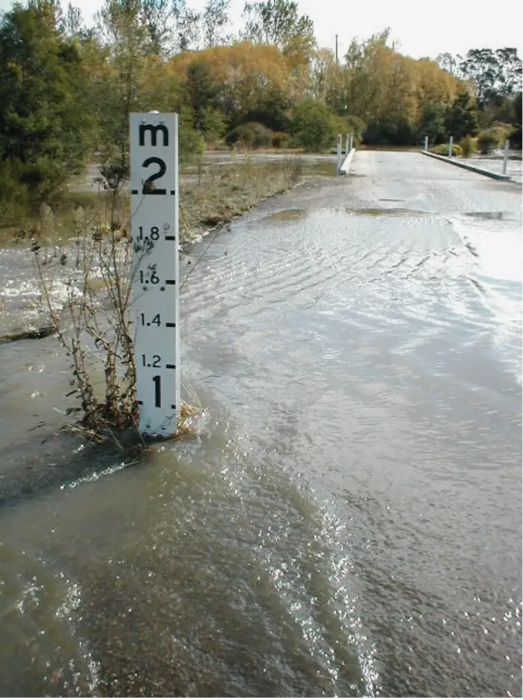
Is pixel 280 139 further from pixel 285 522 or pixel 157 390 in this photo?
pixel 285 522

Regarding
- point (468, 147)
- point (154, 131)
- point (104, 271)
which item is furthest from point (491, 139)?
point (154, 131)

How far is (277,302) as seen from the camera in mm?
7582

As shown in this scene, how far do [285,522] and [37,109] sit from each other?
493 inches

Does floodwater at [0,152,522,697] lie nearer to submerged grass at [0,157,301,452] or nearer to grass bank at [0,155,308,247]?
submerged grass at [0,157,301,452]

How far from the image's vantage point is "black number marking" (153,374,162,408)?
13.4ft

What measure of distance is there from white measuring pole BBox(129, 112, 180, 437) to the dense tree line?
1.46 meters

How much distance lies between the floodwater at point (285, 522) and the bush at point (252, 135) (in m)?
39.7

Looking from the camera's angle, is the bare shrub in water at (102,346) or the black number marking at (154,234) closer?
the black number marking at (154,234)

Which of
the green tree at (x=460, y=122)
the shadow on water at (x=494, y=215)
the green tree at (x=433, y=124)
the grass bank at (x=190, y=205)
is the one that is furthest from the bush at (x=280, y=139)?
the shadow on water at (x=494, y=215)

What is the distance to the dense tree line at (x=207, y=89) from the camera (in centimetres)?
1391

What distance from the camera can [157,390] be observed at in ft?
13.4

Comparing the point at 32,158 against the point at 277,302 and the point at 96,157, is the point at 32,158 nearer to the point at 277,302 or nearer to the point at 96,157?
the point at 96,157

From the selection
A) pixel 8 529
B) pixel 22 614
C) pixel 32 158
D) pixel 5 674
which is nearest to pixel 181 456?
pixel 8 529

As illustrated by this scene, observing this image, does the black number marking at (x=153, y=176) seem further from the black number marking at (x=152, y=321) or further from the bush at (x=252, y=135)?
the bush at (x=252, y=135)
